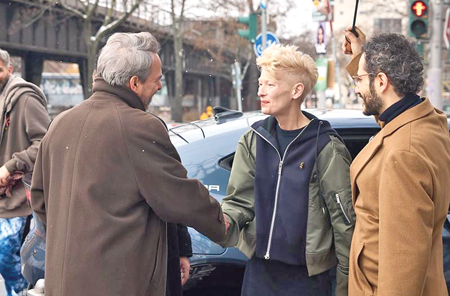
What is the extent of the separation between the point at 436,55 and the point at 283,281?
11078 mm

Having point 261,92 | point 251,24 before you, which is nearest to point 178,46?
point 251,24

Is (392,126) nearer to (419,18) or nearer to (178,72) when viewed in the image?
(419,18)

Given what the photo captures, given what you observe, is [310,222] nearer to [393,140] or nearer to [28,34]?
[393,140]

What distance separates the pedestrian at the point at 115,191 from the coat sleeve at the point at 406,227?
0.76 m

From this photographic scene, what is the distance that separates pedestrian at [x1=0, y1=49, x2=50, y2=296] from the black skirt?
2234 mm

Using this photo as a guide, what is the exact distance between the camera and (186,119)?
43688 millimetres

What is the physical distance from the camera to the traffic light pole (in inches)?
514

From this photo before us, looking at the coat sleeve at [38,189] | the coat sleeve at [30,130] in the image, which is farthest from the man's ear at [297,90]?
the coat sleeve at [30,130]

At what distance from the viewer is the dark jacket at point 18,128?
4.99 m

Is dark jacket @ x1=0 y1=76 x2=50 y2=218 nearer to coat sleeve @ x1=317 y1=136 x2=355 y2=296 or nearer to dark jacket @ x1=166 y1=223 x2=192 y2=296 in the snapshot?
dark jacket @ x1=166 y1=223 x2=192 y2=296

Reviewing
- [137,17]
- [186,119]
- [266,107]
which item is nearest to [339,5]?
[186,119]

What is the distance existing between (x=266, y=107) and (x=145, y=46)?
26.1 inches

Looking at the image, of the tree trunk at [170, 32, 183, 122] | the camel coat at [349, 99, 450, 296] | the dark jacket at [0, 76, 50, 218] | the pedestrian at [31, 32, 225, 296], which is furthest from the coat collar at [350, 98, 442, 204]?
the tree trunk at [170, 32, 183, 122]

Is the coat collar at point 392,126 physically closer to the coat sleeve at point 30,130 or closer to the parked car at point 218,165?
the parked car at point 218,165
